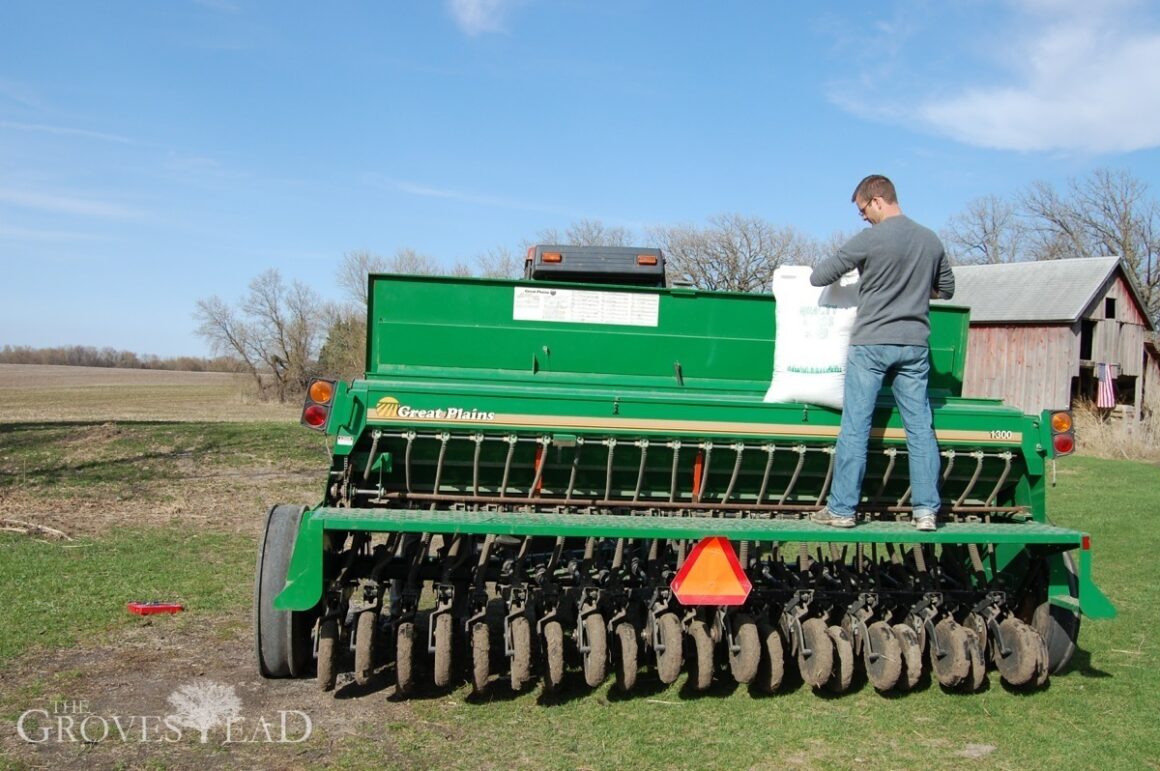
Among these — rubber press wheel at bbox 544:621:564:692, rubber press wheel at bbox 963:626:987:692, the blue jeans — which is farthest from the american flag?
rubber press wheel at bbox 544:621:564:692

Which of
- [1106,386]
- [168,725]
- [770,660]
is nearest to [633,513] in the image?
[770,660]

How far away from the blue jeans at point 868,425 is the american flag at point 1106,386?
31.1 m

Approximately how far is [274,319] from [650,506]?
42644mm

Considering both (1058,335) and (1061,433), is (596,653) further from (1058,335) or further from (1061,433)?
(1058,335)

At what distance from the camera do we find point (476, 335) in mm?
5715

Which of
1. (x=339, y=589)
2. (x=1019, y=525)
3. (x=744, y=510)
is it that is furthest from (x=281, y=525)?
(x=1019, y=525)

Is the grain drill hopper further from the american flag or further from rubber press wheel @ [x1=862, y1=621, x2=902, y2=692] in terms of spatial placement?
the american flag

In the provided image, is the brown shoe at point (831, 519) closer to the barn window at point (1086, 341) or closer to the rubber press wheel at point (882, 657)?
the rubber press wheel at point (882, 657)

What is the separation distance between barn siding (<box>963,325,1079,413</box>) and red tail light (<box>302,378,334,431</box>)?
95.8 ft

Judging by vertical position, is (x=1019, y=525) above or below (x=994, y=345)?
below

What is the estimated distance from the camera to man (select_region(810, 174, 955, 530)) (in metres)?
4.92

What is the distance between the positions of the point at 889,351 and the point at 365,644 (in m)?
3.02

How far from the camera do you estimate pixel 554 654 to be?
15.8ft

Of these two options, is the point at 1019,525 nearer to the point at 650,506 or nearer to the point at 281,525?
the point at 650,506
